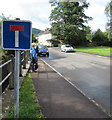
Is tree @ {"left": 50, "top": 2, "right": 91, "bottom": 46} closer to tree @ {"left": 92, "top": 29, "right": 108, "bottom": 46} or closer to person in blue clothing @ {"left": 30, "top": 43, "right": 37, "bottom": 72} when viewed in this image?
tree @ {"left": 92, "top": 29, "right": 108, "bottom": 46}

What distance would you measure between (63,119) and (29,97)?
1552 millimetres

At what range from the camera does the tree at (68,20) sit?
48.6 m

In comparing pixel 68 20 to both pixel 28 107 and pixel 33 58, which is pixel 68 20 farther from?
pixel 28 107

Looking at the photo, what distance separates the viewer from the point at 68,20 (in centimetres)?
5034

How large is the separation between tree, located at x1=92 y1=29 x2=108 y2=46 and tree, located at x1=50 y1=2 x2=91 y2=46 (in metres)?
9.12

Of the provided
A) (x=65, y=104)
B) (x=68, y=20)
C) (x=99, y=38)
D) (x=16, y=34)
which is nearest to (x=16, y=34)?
(x=16, y=34)

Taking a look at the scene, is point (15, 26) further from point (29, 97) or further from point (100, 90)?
point (100, 90)

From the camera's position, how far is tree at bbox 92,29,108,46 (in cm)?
5828

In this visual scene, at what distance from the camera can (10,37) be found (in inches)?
113

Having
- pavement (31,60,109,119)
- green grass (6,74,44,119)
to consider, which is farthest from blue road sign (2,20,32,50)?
pavement (31,60,109,119)

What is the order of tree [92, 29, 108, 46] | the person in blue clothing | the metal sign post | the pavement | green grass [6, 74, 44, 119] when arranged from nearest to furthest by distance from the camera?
the metal sign post, green grass [6, 74, 44, 119], the pavement, the person in blue clothing, tree [92, 29, 108, 46]

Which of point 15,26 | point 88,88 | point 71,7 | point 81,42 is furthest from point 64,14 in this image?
point 15,26

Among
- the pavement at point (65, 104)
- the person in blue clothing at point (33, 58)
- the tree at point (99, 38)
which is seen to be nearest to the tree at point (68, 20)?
the tree at point (99, 38)

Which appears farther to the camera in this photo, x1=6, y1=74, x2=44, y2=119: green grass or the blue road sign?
x1=6, y1=74, x2=44, y2=119: green grass
